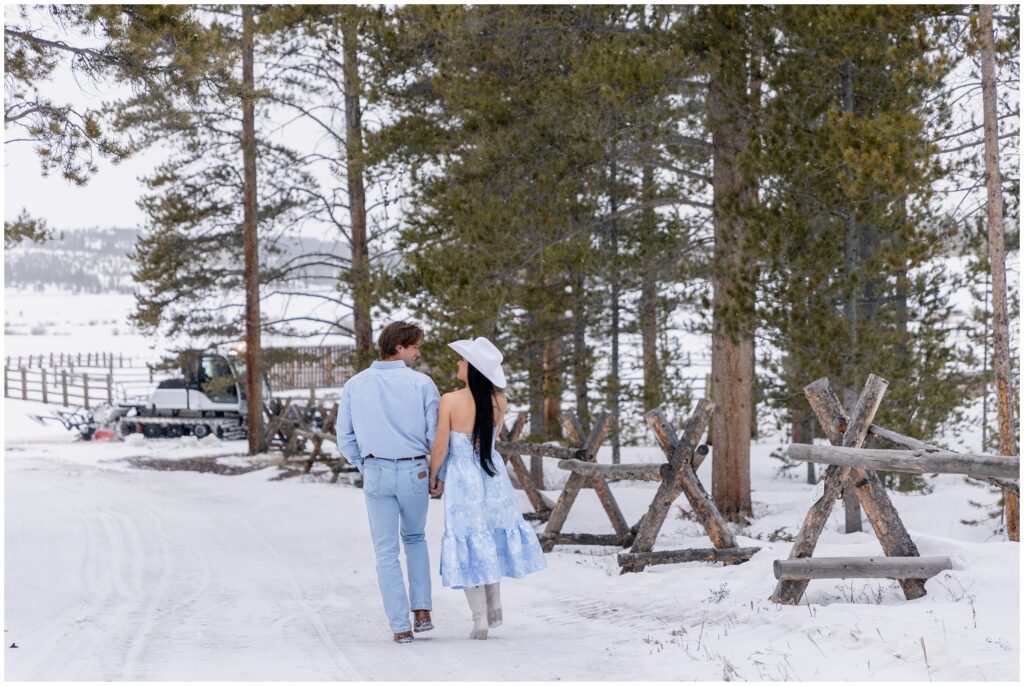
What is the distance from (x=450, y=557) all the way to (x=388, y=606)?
47 cm

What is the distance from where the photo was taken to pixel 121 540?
429 inches

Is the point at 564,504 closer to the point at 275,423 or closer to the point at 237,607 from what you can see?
the point at 237,607

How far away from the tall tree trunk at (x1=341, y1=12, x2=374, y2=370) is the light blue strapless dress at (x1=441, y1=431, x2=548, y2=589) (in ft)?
24.3

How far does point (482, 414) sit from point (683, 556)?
122 inches

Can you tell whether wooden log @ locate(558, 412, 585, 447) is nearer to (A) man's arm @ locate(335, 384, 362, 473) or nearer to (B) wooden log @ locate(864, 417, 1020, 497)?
(B) wooden log @ locate(864, 417, 1020, 497)

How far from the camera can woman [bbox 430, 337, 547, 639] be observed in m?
5.79

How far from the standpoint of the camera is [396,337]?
19.2ft

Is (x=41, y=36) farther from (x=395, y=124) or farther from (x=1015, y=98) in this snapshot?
(x=1015, y=98)

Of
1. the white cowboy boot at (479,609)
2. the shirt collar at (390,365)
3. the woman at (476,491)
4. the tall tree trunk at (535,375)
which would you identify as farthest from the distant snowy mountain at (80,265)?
the white cowboy boot at (479,609)

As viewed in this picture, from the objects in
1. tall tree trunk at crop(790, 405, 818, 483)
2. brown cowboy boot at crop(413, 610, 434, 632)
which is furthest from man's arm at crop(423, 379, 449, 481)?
tall tree trunk at crop(790, 405, 818, 483)

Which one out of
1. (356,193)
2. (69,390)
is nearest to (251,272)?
(356,193)

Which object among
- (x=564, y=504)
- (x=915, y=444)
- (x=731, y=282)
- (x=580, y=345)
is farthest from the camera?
(x=580, y=345)

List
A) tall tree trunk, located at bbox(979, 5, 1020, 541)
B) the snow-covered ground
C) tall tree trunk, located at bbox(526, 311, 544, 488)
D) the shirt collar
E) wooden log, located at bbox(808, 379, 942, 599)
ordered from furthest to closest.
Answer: tall tree trunk, located at bbox(526, 311, 544, 488) → tall tree trunk, located at bbox(979, 5, 1020, 541) → wooden log, located at bbox(808, 379, 942, 599) → the shirt collar → the snow-covered ground

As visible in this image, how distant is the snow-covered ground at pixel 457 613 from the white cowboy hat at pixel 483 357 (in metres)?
1.51
